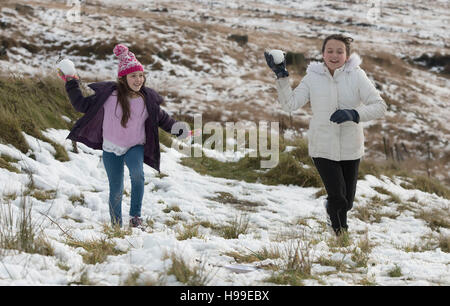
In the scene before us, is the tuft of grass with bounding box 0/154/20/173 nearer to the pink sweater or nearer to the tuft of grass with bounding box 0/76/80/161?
the tuft of grass with bounding box 0/76/80/161

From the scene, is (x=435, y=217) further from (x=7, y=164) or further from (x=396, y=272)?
(x=7, y=164)

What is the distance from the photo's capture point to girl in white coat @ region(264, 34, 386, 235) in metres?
3.94

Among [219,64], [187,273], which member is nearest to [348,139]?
[187,273]

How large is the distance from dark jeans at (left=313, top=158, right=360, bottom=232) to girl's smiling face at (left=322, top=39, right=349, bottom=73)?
900mm

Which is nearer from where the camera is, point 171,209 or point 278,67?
point 278,67

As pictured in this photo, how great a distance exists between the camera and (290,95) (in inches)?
157

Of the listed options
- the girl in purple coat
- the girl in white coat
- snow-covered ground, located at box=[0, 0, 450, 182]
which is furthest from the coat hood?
snow-covered ground, located at box=[0, 0, 450, 182]

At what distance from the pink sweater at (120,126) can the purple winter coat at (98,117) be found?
0.19 feet

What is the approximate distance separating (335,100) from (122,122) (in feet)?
6.56

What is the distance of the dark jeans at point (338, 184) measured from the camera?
402cm

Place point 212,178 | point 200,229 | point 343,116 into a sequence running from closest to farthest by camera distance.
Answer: point 343,116
point 200,229
point 212,178

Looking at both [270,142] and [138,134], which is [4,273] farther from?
[270,142]

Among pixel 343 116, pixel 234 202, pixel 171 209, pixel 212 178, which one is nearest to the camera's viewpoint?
pixel 343 116

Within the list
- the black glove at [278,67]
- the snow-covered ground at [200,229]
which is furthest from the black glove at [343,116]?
the snow-covered ground at [200,229]
